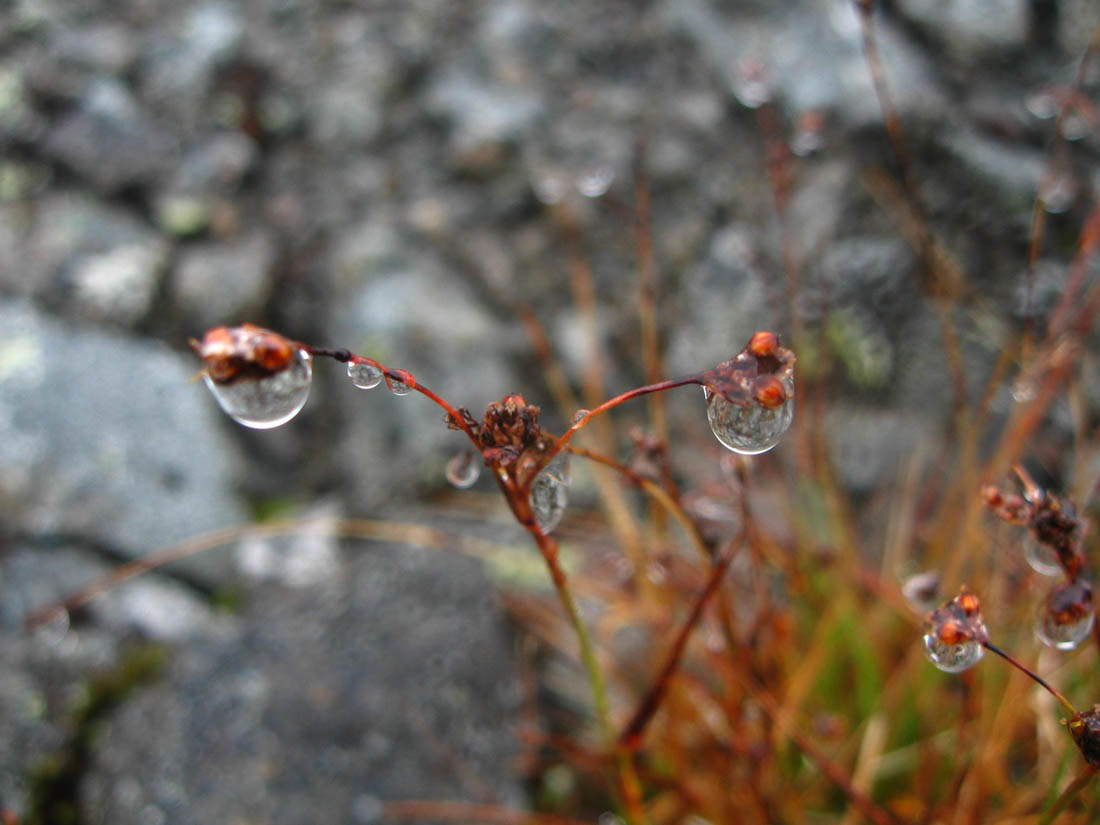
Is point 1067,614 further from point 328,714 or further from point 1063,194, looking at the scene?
point 1063,194

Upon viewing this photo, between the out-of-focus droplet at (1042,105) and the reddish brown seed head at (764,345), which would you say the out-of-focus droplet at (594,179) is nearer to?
the out-of-focus droplet at (1042,105)

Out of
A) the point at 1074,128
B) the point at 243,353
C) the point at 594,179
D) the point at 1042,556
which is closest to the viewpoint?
the point at 243,353

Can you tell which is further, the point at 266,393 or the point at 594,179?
the point at 594,179

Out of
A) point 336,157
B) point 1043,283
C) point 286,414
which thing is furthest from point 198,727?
point 1043,283

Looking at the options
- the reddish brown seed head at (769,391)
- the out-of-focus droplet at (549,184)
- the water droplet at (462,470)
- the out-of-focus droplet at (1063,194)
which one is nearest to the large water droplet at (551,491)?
the water droplet at (462,470)

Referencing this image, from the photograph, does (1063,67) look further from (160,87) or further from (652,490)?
(160,87)

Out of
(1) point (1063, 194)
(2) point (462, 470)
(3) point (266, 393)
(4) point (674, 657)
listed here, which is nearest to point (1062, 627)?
(4) point (674, 657)

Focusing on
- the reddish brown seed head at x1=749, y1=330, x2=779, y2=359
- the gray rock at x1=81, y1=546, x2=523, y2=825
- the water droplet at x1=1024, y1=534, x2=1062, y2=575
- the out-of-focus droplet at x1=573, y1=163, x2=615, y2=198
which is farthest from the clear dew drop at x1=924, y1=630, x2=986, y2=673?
the out-of-focus droplet at x1=573, y1=163, x2=615, y2=198
